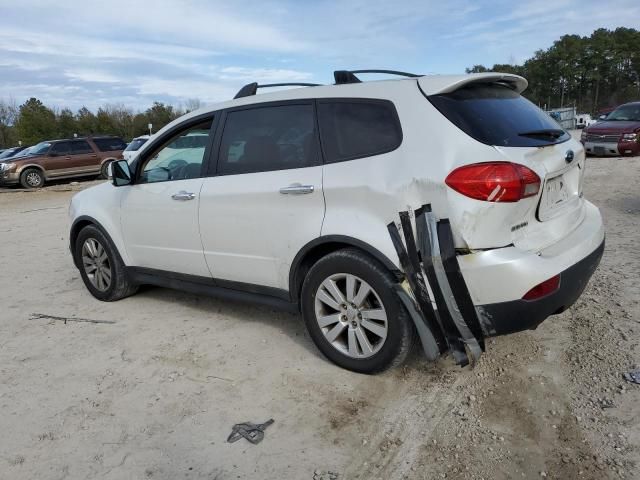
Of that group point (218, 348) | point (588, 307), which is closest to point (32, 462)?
point (218, 348)

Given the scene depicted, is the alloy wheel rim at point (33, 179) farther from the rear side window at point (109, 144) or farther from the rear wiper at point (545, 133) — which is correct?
the rear wiper at point (545, 133)

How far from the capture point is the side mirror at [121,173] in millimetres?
4504

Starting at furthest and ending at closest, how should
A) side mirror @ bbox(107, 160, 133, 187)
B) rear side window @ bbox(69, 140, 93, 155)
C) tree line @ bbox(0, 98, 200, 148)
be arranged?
tree line @ bbox(0, 98, 200, 148) < rear side window @ bbox(69, 140, 93, 155) < side mirror @ bbox(107, 160, 133, 187)

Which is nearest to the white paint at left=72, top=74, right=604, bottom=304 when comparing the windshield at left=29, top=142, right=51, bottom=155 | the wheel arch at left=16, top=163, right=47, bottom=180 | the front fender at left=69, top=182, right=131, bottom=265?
the front fender at left=69, top=182, right=131, bottom=265

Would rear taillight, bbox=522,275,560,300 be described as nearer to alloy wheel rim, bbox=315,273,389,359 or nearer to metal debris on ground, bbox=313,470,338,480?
alloy wheel rim, bbox=315,273,389,359

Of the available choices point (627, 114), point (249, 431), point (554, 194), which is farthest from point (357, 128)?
point (627, 114)

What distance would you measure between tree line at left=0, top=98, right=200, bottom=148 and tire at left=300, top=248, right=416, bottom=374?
2035 inches

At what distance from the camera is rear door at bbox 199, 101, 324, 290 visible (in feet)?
11.1

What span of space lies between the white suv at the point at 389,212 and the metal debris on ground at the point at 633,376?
0.60 m

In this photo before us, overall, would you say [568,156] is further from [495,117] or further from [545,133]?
[495,117]

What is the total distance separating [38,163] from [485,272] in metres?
19.0

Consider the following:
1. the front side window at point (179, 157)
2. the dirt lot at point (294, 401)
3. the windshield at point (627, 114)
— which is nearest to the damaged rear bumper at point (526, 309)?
the dirt lot at point (294, 401)

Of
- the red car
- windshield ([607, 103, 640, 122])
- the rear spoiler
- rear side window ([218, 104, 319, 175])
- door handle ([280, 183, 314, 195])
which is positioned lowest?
the red car

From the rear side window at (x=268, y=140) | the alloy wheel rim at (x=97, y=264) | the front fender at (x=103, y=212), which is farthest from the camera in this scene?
the alloy wheel rim at (x=97, y=264)
